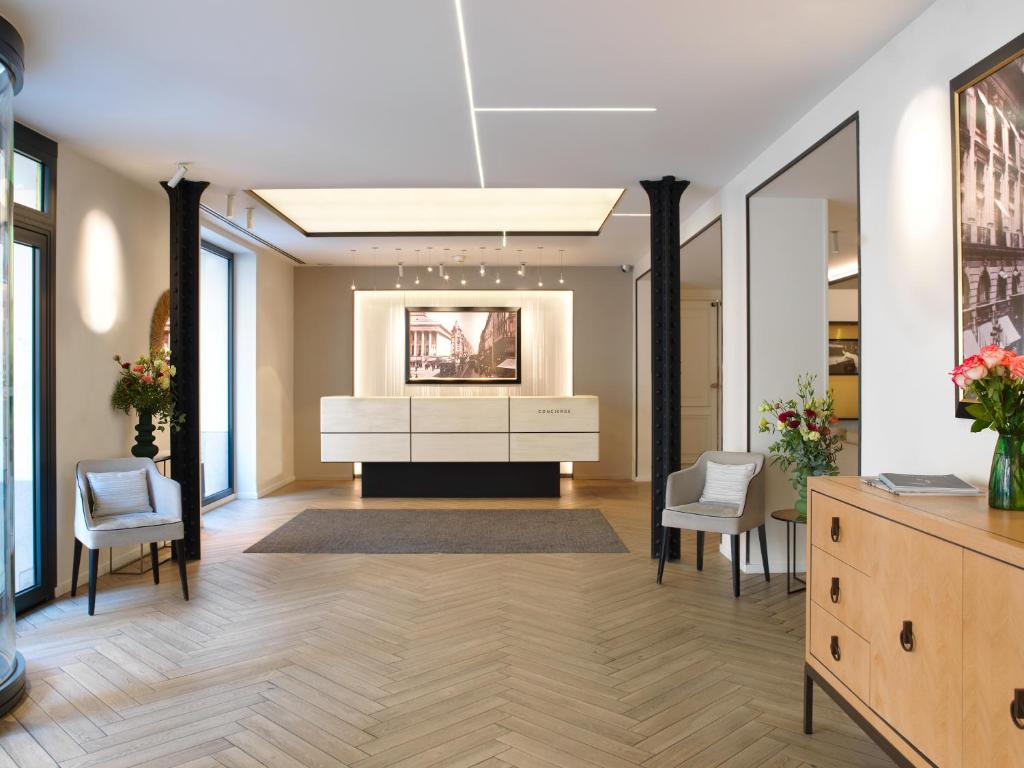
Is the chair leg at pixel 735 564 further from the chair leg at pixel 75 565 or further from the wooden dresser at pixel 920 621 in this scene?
the chair leg at pixel 75 565

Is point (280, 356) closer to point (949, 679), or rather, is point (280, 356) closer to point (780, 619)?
point (780, 619)

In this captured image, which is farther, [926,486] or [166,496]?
[166,496]

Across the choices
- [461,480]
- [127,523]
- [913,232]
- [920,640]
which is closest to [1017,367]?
[920,640]

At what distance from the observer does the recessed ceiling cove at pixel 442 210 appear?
7.09 meters

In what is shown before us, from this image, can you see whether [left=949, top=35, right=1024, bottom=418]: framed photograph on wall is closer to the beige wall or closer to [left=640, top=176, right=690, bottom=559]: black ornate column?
[left=640, top=176, right=690, bottom=559]: black ornate column

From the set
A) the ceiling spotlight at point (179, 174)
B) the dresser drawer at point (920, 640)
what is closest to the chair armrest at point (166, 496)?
the ceiling spotlight at point (179, 174)

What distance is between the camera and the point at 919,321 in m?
3.05

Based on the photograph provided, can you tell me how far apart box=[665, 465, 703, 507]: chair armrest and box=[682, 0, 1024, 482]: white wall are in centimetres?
172

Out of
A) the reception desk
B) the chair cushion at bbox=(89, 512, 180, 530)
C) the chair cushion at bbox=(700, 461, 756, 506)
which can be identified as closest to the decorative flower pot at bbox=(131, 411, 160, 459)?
the chair cushion at bbox=(89, 512, 180, 530)

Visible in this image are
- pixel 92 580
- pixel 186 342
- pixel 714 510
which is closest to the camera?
pixel 92 580

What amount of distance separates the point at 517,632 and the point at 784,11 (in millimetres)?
3399

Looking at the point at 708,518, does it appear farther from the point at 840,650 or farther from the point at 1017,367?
the point at 1017,367

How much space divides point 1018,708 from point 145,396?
549 centimetres

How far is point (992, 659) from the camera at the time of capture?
1.81 meters
